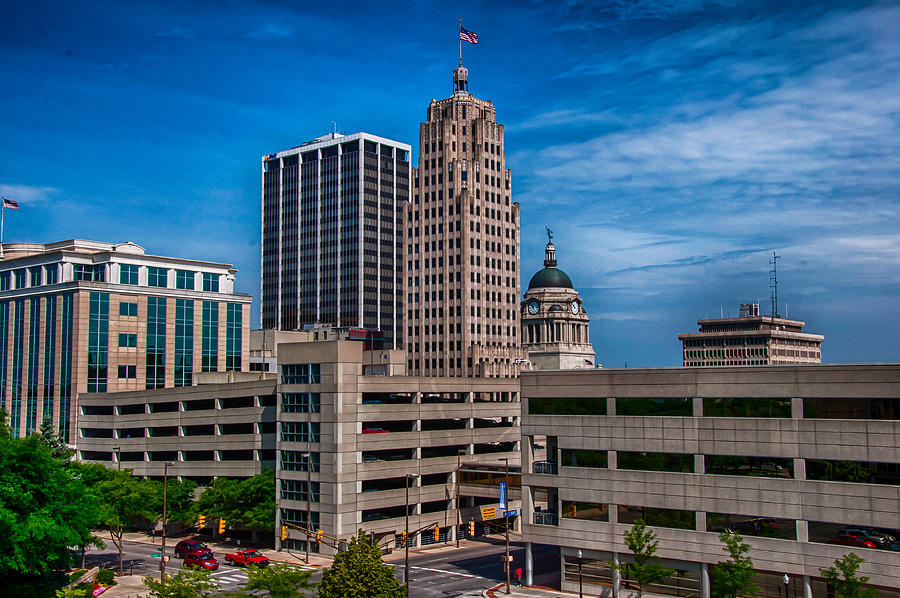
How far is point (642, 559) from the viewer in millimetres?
63812

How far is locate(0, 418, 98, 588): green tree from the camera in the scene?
58472mm

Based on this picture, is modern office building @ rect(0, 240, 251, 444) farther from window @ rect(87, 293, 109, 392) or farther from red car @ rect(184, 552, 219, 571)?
red car @ rect(184, 552, 219, 571)

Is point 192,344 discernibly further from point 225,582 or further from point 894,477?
point 894,477

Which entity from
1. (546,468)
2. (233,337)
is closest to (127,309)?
(233,337)

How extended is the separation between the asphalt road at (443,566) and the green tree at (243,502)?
595 centimetres

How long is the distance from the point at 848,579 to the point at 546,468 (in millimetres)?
26269

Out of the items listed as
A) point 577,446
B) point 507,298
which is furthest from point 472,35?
point 577,446

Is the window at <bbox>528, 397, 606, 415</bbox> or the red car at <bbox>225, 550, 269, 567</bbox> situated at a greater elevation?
the window at <bbox>528, 397, 606, 415</bbox>

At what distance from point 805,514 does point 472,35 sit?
349ft

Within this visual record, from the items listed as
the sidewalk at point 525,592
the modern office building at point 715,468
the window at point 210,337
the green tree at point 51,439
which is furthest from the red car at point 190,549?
the window at point 210,337

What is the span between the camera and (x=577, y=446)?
7012 centimetres

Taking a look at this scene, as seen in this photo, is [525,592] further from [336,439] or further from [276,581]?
[336,439]

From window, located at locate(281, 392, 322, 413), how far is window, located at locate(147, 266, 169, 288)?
4175 cm

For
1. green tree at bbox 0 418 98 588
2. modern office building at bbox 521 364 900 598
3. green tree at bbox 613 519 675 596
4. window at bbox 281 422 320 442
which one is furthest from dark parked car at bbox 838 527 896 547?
green tree at bbox 0 418 98 588
